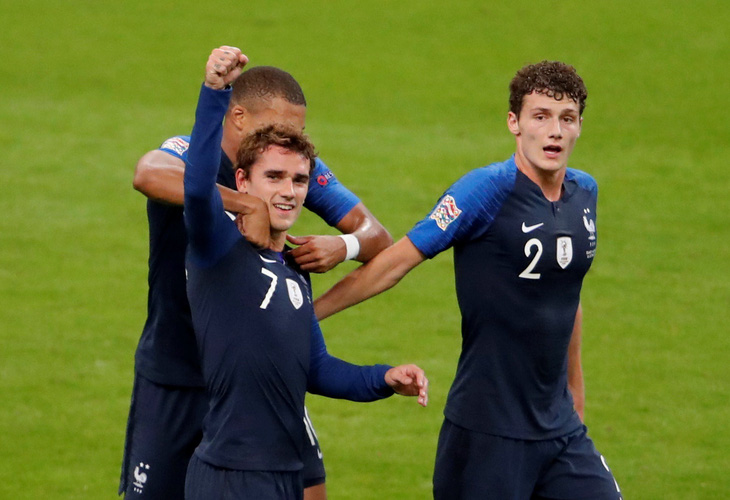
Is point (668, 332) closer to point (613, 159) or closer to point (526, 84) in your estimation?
point (613, 159)

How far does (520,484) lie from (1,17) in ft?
60.9

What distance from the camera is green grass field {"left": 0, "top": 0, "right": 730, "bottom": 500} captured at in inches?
371

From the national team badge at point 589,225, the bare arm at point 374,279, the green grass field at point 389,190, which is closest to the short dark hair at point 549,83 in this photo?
the national team badge at point 589,225

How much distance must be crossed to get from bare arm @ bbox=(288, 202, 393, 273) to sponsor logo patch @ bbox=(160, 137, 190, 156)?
26.2 inches

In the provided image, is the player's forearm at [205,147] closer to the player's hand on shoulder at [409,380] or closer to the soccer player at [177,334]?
the soccer player at [177,334]

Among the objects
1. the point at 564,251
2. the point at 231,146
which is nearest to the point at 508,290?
the point at 564,251

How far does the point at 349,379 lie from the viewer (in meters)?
5.16

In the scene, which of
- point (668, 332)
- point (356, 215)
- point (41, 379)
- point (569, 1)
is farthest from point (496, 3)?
point (356, 215)

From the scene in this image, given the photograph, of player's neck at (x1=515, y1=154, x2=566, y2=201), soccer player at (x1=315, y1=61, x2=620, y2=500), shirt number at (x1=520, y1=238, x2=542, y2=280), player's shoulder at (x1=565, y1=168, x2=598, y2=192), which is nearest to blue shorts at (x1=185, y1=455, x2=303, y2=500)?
soccer player at (x1=315, y1=61, x2=620, y2=500)

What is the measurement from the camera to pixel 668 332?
38.4ft

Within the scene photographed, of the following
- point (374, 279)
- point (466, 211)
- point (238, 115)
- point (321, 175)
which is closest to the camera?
point (466, 211)

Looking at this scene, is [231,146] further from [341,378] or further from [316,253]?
[341,378]

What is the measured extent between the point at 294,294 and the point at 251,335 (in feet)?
0.95

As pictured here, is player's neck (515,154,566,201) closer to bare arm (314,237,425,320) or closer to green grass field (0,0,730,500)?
bare arm (314,237,425,320)
